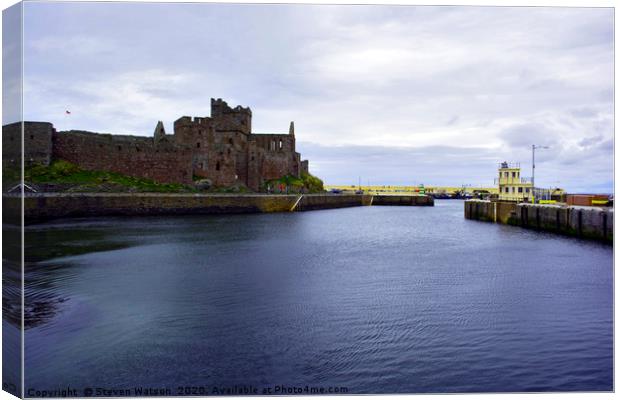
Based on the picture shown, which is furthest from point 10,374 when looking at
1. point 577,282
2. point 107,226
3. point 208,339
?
point 107,226

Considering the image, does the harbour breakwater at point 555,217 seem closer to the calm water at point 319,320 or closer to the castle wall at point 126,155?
the calm water at point 319,320

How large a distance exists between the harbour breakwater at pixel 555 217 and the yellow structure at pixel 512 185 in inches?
92.0

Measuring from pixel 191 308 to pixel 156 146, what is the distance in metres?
41.1

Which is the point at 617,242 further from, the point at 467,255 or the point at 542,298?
the point at 467,255

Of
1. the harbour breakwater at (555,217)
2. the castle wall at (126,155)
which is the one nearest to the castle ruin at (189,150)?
the castle wall at (126,155)

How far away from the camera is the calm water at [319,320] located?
26.3 feet

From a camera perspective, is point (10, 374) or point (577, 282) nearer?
point (10, 374)

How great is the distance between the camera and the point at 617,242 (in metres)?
8.04

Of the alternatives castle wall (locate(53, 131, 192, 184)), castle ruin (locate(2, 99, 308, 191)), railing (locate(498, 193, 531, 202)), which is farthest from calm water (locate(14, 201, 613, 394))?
castle wall (locate(53, 131, 192, 184))

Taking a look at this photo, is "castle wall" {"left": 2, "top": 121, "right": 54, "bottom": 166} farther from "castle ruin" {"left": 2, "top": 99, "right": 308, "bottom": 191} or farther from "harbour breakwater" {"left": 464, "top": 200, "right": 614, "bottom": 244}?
"harbour breakwater" {"left": 464, "top": 200, "right": 614, "bottom": 244}

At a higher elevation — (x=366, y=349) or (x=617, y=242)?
(x=617, y=242)

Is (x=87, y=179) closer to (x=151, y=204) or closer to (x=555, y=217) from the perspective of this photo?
(x=151, y=204)

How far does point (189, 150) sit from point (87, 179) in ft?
39.3

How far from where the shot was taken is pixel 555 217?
3250cm
